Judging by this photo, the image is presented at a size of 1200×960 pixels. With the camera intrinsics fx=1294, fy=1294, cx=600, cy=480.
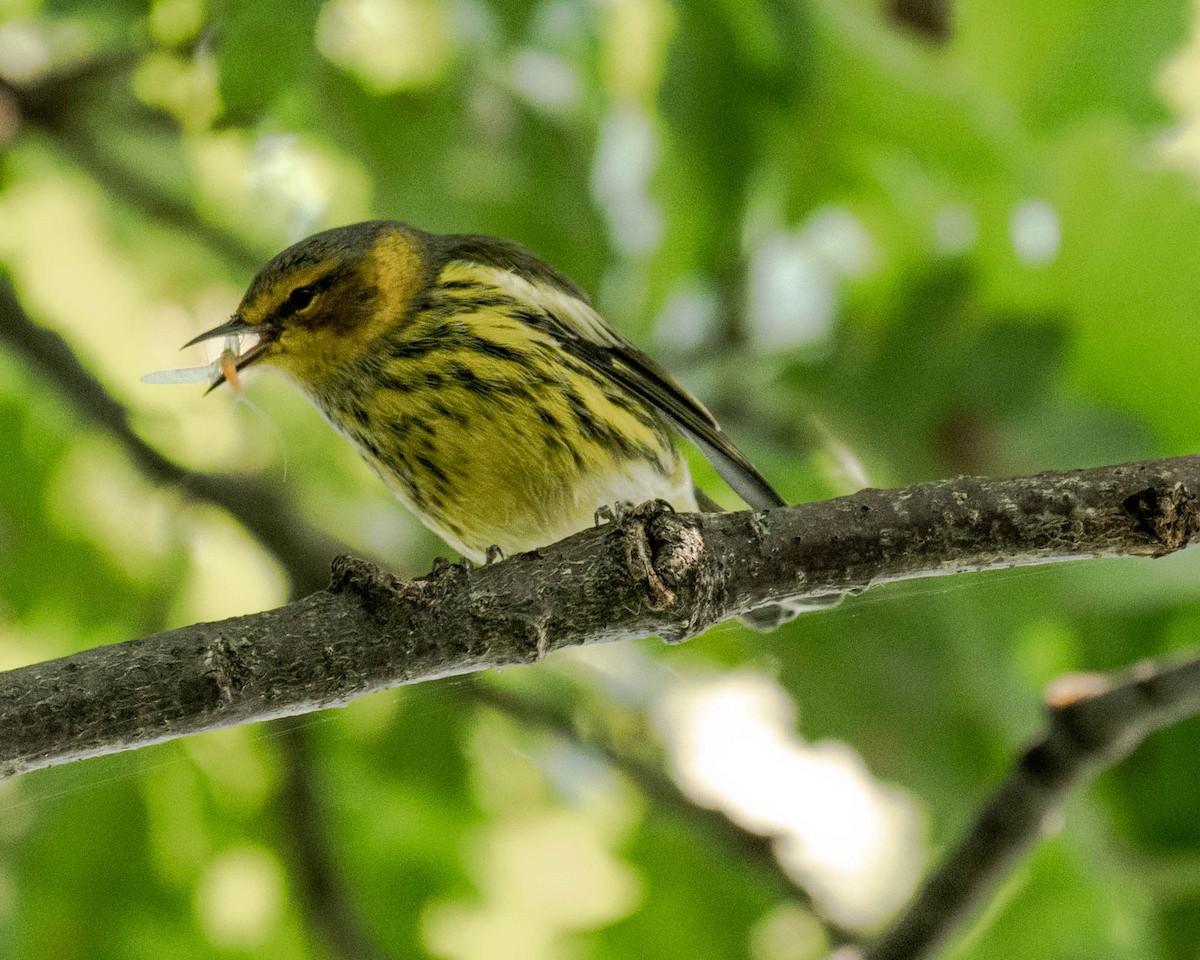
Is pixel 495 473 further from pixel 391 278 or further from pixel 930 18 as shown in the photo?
pixel 930 18

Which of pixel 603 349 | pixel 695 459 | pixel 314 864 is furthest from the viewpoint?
pixel 314 864

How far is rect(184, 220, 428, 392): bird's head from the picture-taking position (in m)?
1.87

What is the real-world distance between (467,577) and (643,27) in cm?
166

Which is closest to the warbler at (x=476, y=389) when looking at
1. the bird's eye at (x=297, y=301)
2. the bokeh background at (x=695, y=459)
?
the bird's eye at (x=297, y=301)

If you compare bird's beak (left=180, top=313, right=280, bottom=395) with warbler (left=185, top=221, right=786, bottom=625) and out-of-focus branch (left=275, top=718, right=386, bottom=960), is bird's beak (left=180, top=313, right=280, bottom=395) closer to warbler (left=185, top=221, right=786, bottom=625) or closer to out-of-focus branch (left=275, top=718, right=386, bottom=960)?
warbler (left=185, top=221, right=786, bottom=625)

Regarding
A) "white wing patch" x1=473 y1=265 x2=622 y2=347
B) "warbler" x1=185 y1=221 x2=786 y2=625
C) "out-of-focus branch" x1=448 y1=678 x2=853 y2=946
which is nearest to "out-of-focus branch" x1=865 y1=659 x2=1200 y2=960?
"warbler" x1=185 y1=221 x2=786 y2=625

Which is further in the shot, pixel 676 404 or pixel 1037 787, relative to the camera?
pixel 676 404

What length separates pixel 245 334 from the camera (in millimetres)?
1846

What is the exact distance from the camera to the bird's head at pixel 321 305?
6.12ft

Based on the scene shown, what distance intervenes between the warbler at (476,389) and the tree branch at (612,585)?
50 cm

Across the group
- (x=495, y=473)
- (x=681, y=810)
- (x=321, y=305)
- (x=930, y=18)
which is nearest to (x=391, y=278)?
(x=321, y=305)

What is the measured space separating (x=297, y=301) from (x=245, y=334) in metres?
0.10

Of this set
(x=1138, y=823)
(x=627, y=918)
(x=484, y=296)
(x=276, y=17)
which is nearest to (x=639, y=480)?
(x=484, y=296)

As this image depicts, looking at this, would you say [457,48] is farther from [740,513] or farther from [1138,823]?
[1138,823]
